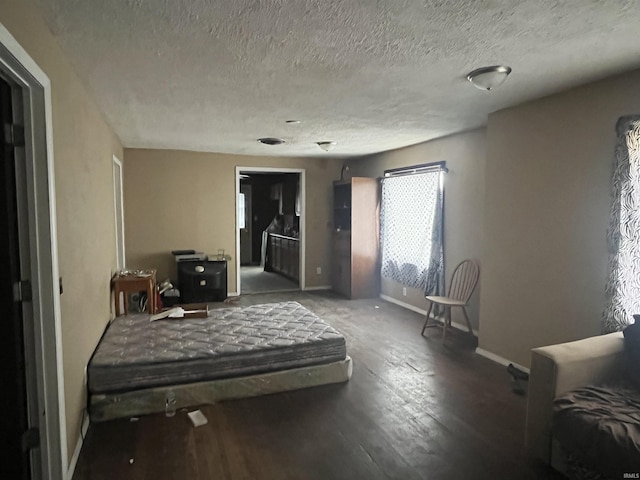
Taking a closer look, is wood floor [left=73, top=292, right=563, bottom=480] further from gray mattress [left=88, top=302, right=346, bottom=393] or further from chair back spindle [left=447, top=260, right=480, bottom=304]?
chair back spindle [left=447, top=260, right=480, bottom=304]

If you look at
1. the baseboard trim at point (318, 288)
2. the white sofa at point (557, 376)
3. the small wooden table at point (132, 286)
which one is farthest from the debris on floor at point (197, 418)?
the baseboard trim at point (318, 288)

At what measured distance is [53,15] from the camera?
177cm

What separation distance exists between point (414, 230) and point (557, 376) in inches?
131

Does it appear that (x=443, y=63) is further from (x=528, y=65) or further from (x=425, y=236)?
(x=425, y=236)

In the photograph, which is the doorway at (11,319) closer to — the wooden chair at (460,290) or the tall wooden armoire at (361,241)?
the wooden chair at (460,290)

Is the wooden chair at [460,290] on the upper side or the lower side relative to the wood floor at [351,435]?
upper

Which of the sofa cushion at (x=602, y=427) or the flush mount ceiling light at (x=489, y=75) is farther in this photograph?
the flush mount ceiling light at (x=489, y=75)

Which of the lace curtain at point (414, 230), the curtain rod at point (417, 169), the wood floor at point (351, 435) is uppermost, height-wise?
the curtain rod at point (417, 169)

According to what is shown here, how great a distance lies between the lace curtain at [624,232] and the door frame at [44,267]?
3.22 metres

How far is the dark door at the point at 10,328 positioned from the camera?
1683 millimetres

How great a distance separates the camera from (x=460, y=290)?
4602 mm

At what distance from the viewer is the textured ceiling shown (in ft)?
5.71

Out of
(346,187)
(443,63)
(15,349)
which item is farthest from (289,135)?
(15,349)

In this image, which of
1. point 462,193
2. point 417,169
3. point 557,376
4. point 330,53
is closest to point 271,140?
point 417,169
